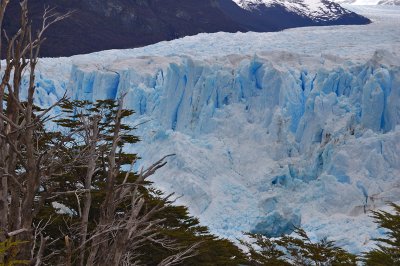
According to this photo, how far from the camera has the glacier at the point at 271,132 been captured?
709 inches

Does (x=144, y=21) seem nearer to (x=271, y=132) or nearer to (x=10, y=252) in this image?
(x=271, y=132)

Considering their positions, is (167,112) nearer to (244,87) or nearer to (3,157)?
(244,87)

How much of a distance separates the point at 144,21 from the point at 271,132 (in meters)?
41.6

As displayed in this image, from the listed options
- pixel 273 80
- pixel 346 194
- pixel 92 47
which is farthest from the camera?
pixel 92 47

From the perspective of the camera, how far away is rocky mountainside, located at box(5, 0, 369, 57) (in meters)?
52.7

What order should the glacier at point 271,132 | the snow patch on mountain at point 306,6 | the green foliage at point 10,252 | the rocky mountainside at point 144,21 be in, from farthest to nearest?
the snow patch on mountain at point 306,6, the rocky mountainside at point 144,21, the glacier at point 271,132, the green foliage at point 10,252

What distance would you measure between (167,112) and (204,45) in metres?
10.3

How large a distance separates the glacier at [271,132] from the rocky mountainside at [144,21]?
26.2 m

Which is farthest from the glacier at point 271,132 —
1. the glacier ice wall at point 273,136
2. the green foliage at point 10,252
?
the green foliage at point 10,252

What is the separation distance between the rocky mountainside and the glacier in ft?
86.0

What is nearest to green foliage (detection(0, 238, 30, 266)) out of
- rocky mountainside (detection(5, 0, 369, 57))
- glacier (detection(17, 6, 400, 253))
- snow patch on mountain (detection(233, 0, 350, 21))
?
glacier (detection(17, 6, 400, 253))

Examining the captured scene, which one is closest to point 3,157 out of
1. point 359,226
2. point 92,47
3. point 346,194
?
point 359,226

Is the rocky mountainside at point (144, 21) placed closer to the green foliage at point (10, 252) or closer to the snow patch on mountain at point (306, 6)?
the snow patch on mountain at point (306, 6)

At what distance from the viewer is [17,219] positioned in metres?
3.85
